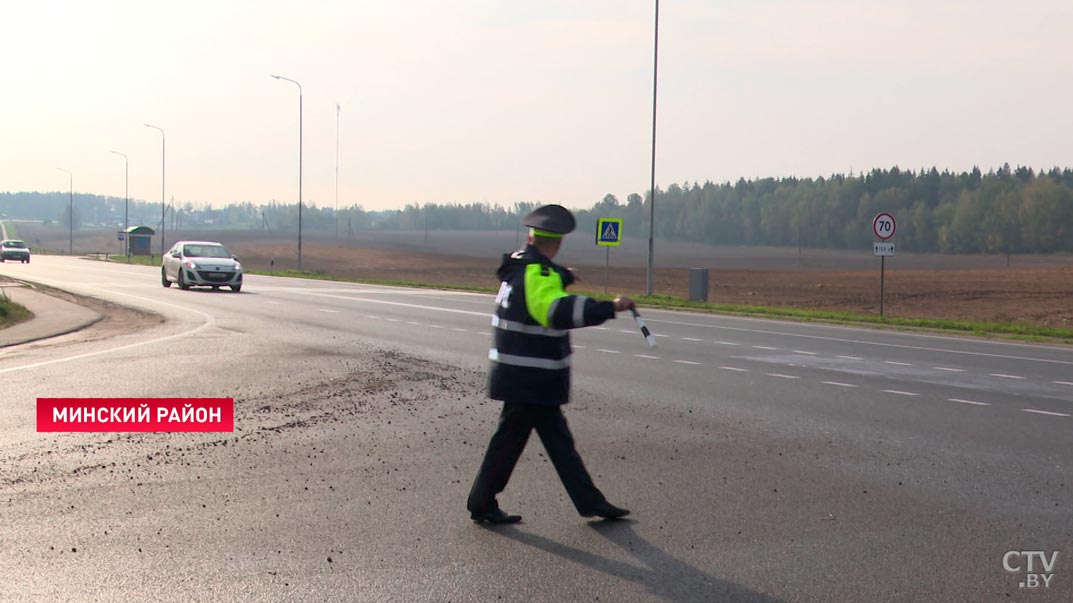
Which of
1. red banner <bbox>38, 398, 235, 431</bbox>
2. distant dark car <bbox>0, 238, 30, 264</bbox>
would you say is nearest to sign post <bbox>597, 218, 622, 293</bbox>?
red banner <bbox>38, 398, 235, 431</bbox>

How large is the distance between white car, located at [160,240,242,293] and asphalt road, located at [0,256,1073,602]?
20.1m

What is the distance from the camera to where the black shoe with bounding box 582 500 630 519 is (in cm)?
679

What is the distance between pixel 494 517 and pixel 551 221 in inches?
67.6

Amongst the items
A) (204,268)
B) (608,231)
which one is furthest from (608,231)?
(204,268)

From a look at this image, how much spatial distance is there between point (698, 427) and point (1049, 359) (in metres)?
10.1

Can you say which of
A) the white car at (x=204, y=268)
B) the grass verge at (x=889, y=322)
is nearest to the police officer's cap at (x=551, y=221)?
the grass verge at (x=889, y=322)

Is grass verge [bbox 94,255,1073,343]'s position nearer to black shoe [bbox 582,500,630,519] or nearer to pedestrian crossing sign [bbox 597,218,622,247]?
pedestrian crossing sign [bbox 597,218,622,247]

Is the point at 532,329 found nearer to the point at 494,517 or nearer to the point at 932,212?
the point at 494,517

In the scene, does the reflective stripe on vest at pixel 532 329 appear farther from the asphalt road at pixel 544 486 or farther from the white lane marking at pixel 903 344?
the white lane marking at pixel 903 344

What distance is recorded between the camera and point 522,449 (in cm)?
671

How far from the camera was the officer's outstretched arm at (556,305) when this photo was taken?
5938 millimetres

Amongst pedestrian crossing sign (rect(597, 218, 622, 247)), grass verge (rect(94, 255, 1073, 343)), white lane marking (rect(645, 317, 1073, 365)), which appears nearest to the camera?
white lane marking (rect(645, 317, 1073, 365))

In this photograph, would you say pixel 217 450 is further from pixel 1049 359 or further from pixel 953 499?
pixel 1049 359

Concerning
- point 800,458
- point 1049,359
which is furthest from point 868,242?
point 800,458
